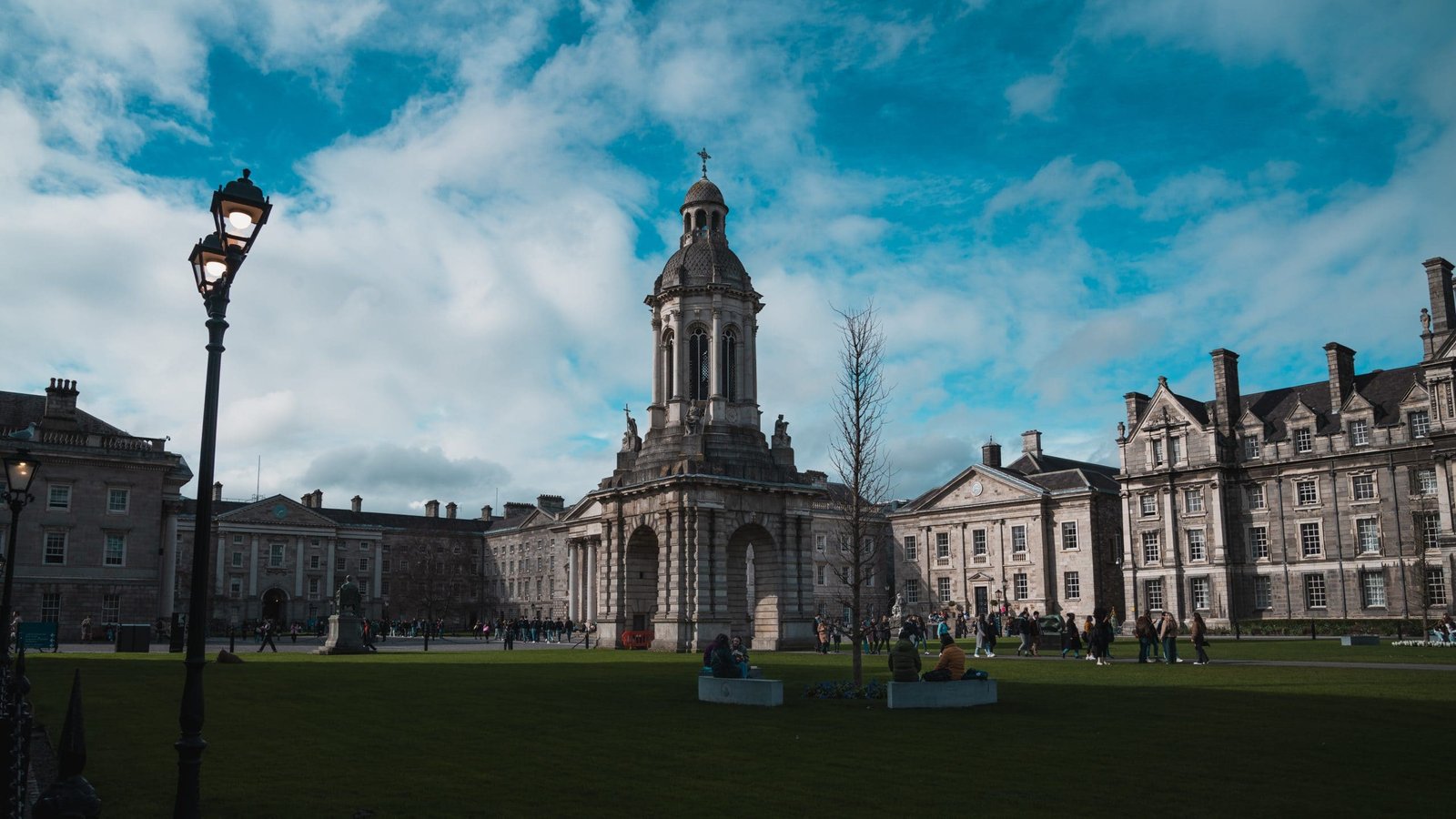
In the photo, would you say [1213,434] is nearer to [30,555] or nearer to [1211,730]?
[1211,730]

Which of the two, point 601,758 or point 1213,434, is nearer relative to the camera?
point 601,758

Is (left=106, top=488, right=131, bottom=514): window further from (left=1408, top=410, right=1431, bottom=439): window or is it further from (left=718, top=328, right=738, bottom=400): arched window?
(left=1408, top=410, right=1431, bottom=439): window

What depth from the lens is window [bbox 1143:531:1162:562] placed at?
67.9 meters

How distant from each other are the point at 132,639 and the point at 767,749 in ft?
118

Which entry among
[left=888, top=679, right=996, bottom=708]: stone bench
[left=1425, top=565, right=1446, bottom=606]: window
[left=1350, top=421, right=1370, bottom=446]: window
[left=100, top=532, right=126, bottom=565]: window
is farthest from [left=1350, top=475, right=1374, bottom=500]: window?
[left=100, top=532, right=126, bottom=565]: window

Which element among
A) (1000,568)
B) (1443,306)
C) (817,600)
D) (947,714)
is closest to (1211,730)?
(947,714)

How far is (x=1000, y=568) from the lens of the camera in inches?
3063

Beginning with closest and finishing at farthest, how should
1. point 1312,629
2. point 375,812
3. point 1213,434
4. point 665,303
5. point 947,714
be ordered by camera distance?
point 375,812 < point 947,714 < point 665,303 < point 1312,629 < point 1213,434

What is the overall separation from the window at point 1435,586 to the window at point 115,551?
68.1 metres

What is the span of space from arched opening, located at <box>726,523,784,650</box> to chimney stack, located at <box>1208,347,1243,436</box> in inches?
1402

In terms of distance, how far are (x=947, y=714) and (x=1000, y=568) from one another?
63.0m

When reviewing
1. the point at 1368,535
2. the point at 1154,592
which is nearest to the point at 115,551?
the point at 1154,592

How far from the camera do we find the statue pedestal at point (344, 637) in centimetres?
4366

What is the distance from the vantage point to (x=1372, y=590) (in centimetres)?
5841
